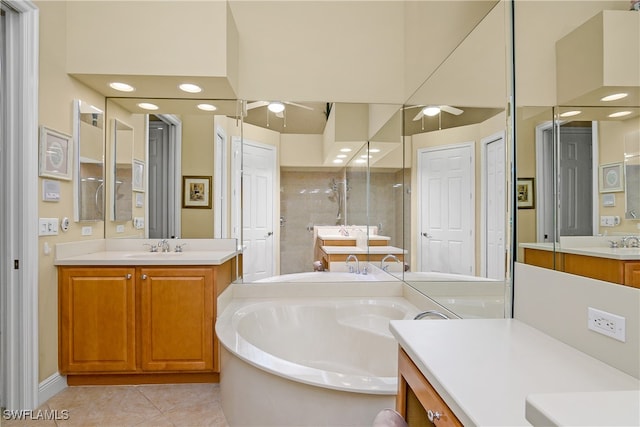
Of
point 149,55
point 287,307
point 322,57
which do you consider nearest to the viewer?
point 149,55

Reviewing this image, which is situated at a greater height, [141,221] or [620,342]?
[141,221]

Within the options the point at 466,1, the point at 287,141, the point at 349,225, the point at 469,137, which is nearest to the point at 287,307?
the point at 349,225

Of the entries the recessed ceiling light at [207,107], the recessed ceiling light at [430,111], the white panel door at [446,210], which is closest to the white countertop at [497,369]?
the white panel door at [446,210]

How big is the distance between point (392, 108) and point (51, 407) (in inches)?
127

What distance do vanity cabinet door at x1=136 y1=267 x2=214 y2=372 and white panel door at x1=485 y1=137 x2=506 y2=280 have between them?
5.91ft

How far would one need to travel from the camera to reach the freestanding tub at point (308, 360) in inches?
59.9

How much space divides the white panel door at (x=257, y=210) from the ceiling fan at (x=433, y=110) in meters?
1.31

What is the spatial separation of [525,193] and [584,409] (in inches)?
39.8

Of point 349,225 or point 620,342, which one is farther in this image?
point 349,225

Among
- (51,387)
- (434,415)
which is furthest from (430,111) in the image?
(51,387)

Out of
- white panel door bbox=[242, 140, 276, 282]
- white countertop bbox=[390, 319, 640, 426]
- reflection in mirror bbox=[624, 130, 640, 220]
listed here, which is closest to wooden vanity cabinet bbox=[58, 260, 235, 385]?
white panel door bbox=[242, 140, 276, 282]

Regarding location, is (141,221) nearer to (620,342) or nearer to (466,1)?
(466,1)

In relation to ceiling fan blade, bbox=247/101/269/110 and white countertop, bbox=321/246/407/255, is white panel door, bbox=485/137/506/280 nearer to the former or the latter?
white countertop, bbox=321/246/407/255

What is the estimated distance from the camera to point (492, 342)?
1125 millimetres
